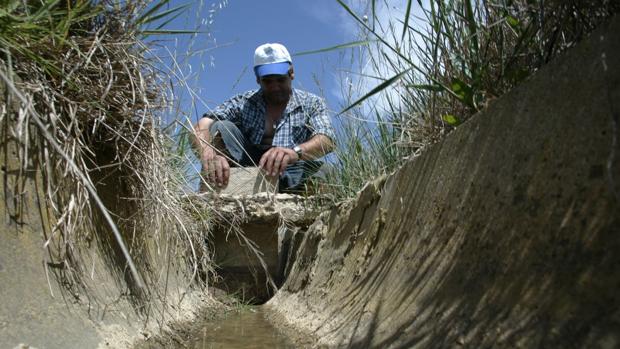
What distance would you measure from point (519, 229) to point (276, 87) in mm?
3604

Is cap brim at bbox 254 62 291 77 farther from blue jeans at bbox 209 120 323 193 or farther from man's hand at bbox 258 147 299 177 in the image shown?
man's hand at bbox 258 147 299 177

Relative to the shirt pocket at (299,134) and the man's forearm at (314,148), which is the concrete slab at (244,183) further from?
the shirt pocket at (299,134)

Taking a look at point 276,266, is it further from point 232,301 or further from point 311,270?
point 311,270

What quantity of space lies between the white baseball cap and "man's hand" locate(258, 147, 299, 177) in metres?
0.90

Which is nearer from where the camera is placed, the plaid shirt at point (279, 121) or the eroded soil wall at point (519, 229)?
the eroded soil wall at point (519, 229)

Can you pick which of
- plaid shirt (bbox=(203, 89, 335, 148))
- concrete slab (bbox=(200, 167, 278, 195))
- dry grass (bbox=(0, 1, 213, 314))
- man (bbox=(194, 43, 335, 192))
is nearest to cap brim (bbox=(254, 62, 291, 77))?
man (bbox=(194, 43, 335, 192))

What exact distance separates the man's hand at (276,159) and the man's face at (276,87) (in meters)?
0.89

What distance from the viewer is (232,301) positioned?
355 centimetres

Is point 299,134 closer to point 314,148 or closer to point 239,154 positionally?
point 239,154

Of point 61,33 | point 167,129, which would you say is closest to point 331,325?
point 167,129

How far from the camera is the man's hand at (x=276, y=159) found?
3738mm

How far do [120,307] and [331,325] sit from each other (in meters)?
0.72

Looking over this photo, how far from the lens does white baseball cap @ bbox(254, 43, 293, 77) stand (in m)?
4.46

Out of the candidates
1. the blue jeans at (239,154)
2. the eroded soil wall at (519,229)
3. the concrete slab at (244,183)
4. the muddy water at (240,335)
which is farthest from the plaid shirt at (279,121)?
the eroded soil wall at (519,229)
